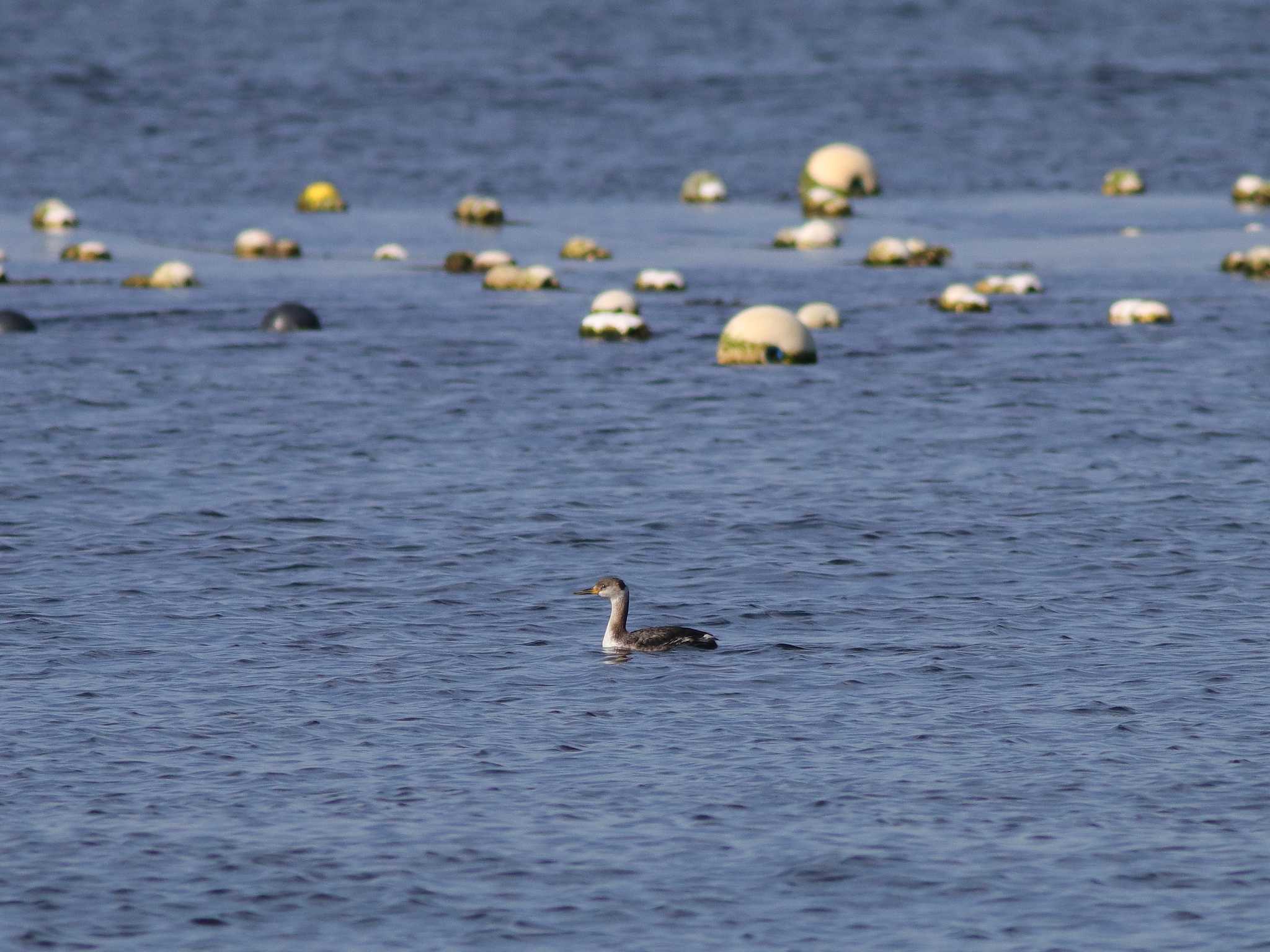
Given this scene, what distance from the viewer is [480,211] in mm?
79750

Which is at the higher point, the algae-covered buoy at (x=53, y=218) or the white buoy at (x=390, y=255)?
the algae-covered buoy at (x=53, y=218)

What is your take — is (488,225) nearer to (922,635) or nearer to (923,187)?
Result: (923,187)

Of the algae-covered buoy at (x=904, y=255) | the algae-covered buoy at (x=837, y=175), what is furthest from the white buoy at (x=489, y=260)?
the algae-covered buoy at (x=837, y=175)

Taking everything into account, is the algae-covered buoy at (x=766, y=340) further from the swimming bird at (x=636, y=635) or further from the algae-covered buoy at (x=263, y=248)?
the swimming bird at (x=636, y=635)

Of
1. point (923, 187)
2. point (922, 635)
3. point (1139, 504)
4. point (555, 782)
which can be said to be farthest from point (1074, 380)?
point (923, 187)

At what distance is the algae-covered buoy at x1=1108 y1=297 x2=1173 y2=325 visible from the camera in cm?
5850

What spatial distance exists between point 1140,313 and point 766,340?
11717 mm

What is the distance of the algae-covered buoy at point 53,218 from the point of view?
258ft

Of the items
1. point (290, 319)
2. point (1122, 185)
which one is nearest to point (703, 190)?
point (1122, 185)

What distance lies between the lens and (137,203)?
85.9 metres

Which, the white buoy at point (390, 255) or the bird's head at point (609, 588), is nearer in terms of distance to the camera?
the bird's head at point (609, 588)

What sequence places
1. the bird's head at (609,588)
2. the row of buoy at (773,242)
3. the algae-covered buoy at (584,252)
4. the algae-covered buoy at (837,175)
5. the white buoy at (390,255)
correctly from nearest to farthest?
1. the bird's head at (609,588)
2. the row of buoy at (773,242)
3. the algae-covered buoy at (584,252)
4. the white buoy at (390,255)
5. the algae-covered buoy at (837,175)

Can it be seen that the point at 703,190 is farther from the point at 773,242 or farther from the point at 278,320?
the point at 278,320

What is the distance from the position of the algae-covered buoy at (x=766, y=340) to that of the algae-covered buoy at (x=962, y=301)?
876cm
